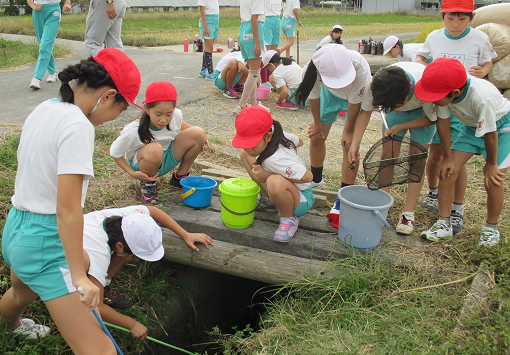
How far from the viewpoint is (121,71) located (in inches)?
81.0

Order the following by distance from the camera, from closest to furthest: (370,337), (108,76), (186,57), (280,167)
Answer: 1. (108,76)
2. (370,337)
3. (280,167)
4. (186,57)

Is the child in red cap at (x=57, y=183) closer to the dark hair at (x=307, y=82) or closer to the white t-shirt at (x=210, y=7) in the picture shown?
the dark hair at (x=307, y=82)

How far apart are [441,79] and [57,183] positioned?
2.25 m

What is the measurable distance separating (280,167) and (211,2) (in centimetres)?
564

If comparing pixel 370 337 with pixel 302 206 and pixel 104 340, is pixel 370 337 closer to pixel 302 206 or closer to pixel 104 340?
pixel 302 206

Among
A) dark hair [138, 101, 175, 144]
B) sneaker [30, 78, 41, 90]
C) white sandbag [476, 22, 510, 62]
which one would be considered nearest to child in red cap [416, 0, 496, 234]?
white sandbag [476, 22, 510, 62]

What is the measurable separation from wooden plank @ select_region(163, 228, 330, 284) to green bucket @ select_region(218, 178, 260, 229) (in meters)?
0.18

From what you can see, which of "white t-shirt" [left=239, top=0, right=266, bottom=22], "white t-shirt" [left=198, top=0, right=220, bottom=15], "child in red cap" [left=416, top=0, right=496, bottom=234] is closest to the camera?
"child in red cap" [left=416, top=0, right=496, bottom=234]

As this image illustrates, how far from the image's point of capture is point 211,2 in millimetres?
7809

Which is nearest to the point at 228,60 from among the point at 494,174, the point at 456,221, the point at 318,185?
the point at 318,185

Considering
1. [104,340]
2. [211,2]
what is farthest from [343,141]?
[211,2]

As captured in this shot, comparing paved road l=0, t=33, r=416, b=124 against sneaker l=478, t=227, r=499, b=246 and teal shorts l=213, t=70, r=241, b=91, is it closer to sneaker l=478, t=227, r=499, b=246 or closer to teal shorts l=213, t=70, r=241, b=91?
teal shorts l=213, t=70, r=241, b=91

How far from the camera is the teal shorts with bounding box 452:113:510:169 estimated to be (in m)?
3.05

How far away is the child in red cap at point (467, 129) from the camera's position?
2824 mm
